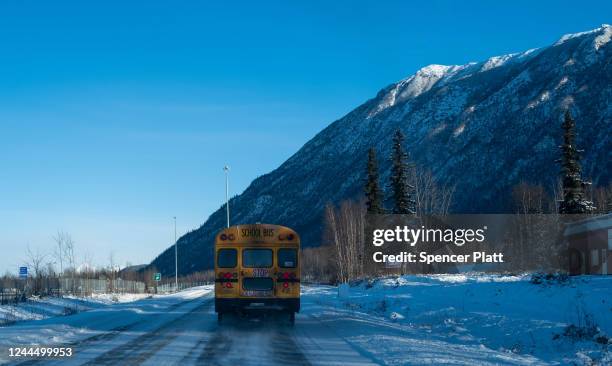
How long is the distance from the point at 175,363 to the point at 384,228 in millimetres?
50638

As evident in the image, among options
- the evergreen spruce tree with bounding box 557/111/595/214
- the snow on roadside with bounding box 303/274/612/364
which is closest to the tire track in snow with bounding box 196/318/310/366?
the snow on roadside with bounding box 303/274/612/364

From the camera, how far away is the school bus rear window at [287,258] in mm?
19031

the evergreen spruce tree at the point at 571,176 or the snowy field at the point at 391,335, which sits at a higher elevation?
the evergreen spruce tree at the point at 571,176

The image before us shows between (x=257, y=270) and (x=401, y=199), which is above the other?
(x=401, y=199)

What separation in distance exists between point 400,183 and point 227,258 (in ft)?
135

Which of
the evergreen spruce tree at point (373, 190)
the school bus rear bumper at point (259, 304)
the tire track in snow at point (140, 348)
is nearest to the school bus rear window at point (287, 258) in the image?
the school bus rear bumper at point (259, 304)

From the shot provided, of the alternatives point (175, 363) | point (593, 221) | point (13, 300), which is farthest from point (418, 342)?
point (593, 221)

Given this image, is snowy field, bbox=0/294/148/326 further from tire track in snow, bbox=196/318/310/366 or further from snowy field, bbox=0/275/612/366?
tire track in snow, bbox=196/318/310/366

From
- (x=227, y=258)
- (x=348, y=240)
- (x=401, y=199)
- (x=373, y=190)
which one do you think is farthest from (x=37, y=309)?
(x=348, y=240)

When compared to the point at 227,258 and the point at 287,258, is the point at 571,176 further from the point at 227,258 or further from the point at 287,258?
the point at 227,258

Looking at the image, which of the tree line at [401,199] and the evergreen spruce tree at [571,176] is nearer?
the evergreen spruce tree at [571,176]

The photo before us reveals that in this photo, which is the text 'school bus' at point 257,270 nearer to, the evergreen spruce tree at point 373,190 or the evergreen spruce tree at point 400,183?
the evergreen spruce tree at point 400,183

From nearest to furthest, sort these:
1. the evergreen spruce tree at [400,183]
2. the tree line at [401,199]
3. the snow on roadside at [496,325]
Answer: the snow on roadside at [496,325] < the tree line at [401,199] < the evergreen spruce tree at [400,183]

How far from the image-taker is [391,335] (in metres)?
15.4
